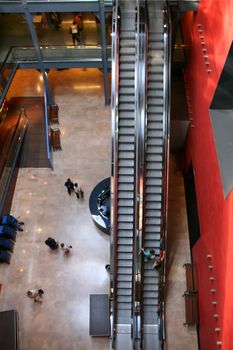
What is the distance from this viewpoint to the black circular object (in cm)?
1530

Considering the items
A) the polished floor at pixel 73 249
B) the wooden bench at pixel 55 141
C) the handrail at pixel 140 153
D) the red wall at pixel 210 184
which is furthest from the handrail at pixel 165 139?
the wooden bench at pixel 55 141

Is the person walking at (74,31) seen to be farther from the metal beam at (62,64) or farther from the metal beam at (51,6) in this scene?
the metal beam at (51,6)

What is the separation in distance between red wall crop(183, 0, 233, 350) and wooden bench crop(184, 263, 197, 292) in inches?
14.0

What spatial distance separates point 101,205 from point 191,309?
553 cm

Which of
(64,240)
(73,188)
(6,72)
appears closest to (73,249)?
(64,240)

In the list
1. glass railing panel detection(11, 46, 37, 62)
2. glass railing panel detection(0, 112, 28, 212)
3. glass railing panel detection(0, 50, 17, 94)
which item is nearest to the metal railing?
glass railing panel detection(0, 50, 17, 94)

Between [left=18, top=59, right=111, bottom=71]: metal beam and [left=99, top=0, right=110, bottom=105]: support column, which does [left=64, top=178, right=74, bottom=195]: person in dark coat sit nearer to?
[left=99, top=0, right=110, bottom=105]: support column

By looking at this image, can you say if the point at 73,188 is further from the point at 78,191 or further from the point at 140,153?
the point at 140,153

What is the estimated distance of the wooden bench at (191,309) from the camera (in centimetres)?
1330

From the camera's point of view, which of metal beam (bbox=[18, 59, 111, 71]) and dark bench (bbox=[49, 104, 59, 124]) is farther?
dark bench (bbox=[49, 104, 59, 124])

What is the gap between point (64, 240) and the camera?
1548cm

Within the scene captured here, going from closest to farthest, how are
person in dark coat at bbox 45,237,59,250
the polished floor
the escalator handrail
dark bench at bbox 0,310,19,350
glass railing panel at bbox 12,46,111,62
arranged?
dark bench at bbox 0,310,19,350 < the escalator handrail < the polished floor < person in dark coat at bbox 45,237,59,250 < glass railing panel at bbox 12,46,111,62

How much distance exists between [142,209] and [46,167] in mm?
6532

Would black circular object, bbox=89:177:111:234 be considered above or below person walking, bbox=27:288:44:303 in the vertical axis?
above
